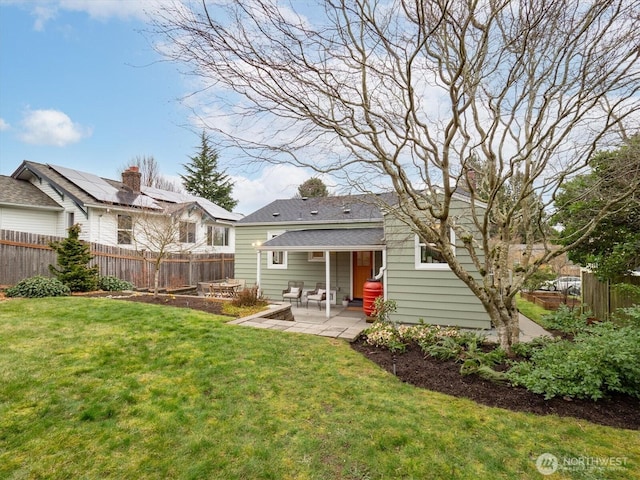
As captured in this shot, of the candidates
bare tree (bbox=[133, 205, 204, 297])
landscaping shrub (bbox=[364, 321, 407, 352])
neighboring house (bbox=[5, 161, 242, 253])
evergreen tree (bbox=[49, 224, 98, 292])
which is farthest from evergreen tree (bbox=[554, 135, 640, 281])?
evergreen tree (bbox=[49, 224, 98, 292])

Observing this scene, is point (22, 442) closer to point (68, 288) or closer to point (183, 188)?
point (68, 288)

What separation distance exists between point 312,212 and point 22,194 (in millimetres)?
13013

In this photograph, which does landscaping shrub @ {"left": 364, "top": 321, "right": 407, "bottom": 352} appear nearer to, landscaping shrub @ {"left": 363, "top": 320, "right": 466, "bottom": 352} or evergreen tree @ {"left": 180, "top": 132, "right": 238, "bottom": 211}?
landscaping shrub @ {"left": 363, "top": 320, "right": 466, "bottom": 352}

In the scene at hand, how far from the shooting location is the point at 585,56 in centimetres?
431

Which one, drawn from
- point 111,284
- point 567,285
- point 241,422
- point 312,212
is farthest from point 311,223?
point 567,285

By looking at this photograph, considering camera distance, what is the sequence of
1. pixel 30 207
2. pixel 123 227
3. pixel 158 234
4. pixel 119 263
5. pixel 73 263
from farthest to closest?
1. pixel 123 227
2. pixel 30 207
3. pixel 119 263
4. pixel 158 234
5. pixel 73 263

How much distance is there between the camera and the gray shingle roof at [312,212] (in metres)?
12.2

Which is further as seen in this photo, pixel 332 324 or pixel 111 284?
pixel 111 284

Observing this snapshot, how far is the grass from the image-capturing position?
257 centimetres

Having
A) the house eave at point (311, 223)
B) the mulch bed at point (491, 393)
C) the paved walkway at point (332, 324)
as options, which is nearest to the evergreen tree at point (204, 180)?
the house eave at point (311, 223)

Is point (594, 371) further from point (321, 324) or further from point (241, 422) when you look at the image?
point (321, 324)

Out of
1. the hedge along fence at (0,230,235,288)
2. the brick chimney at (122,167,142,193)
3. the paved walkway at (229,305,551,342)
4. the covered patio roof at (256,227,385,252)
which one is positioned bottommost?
the paved walkway at (229,305,551,342)

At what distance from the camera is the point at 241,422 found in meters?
3.18

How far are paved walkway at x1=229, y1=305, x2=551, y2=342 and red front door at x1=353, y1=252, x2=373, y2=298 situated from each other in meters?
1.10
